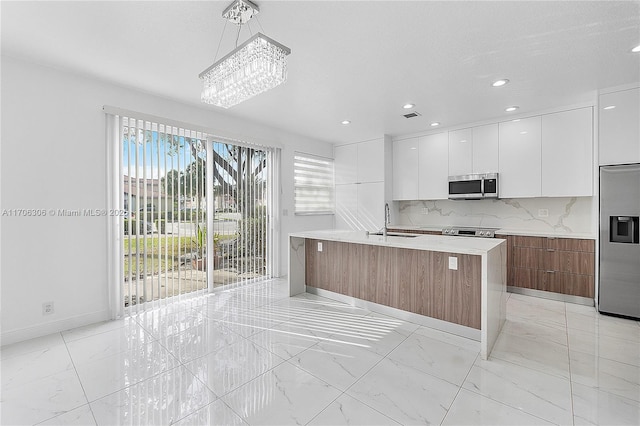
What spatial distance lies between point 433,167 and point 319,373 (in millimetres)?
4028

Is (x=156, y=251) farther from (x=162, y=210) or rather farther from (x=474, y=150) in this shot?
(x=474, y=150)

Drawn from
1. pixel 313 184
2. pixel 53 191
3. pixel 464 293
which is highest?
pixel 313 184

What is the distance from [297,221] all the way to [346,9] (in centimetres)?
373

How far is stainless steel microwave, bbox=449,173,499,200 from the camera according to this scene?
4.41m

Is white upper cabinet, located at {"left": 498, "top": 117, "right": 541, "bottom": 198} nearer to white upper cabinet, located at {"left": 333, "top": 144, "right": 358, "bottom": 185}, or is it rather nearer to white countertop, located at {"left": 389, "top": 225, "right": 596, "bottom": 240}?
white countertop, located at {"left": 389, "top": 225, "right": 596, "bottom": 240}

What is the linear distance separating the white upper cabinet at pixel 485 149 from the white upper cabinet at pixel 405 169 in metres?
0.97

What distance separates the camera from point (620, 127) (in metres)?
3.24

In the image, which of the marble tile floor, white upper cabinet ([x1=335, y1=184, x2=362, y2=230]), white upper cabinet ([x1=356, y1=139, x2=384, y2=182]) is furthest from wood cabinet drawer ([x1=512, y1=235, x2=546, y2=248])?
white upper cabinet ([x1=335, y1=184, x2=362, y2=230])

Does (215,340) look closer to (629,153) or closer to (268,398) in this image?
(268,398)

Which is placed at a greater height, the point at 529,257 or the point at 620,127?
the point at 620,127

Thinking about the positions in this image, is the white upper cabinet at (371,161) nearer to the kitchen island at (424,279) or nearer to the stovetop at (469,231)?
the stovetop at (469,231)

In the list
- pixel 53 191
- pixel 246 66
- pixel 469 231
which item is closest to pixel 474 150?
pixel 469 231

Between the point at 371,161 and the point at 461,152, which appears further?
the point at 371,161

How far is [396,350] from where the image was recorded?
2494 millimetres
